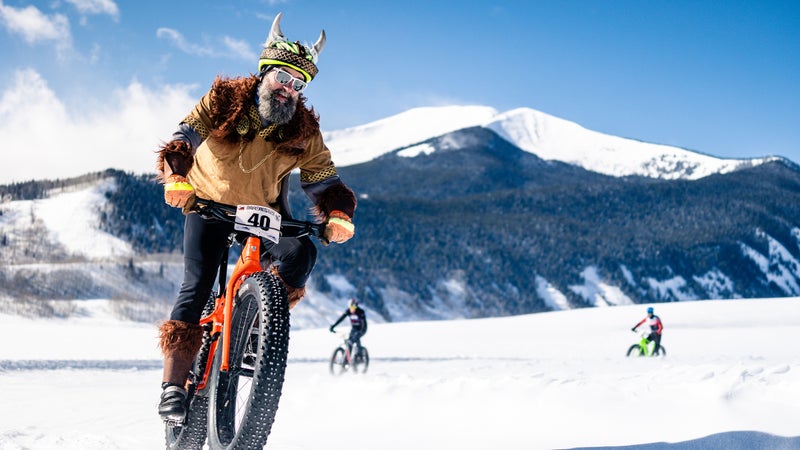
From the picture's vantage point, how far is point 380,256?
132 metres

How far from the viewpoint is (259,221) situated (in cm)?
414

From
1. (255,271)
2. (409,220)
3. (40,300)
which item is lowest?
(255,271)

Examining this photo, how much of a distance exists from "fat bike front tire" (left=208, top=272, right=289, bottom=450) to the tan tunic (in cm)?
59

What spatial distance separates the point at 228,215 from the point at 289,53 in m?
1.01

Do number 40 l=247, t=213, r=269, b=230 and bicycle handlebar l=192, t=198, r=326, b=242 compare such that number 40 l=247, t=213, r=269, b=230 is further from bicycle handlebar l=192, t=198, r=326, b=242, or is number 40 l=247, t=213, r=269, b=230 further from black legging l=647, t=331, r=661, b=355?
black legging l=647, t=331, r=661, b=355

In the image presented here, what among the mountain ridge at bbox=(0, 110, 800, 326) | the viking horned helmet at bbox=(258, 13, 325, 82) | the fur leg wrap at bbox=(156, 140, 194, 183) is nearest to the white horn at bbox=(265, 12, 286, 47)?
the viking horned helmet at bbox=(258, 13, 325, 82)

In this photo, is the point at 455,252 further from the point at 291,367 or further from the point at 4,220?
the point at 291,367

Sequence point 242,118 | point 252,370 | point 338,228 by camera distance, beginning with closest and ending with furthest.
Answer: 1. point 252,370
2. point 242,118
3. point 338,228

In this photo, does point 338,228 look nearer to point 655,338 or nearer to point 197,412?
point 197,412

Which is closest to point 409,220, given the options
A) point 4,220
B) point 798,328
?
point 4,220

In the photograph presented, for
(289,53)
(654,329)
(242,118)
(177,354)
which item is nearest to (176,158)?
(242,118)

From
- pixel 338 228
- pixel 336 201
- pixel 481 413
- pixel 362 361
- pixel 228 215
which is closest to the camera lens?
pixel 228 215

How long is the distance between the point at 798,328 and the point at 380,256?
9476 cm

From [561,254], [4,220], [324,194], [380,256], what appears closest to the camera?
[324,194]
